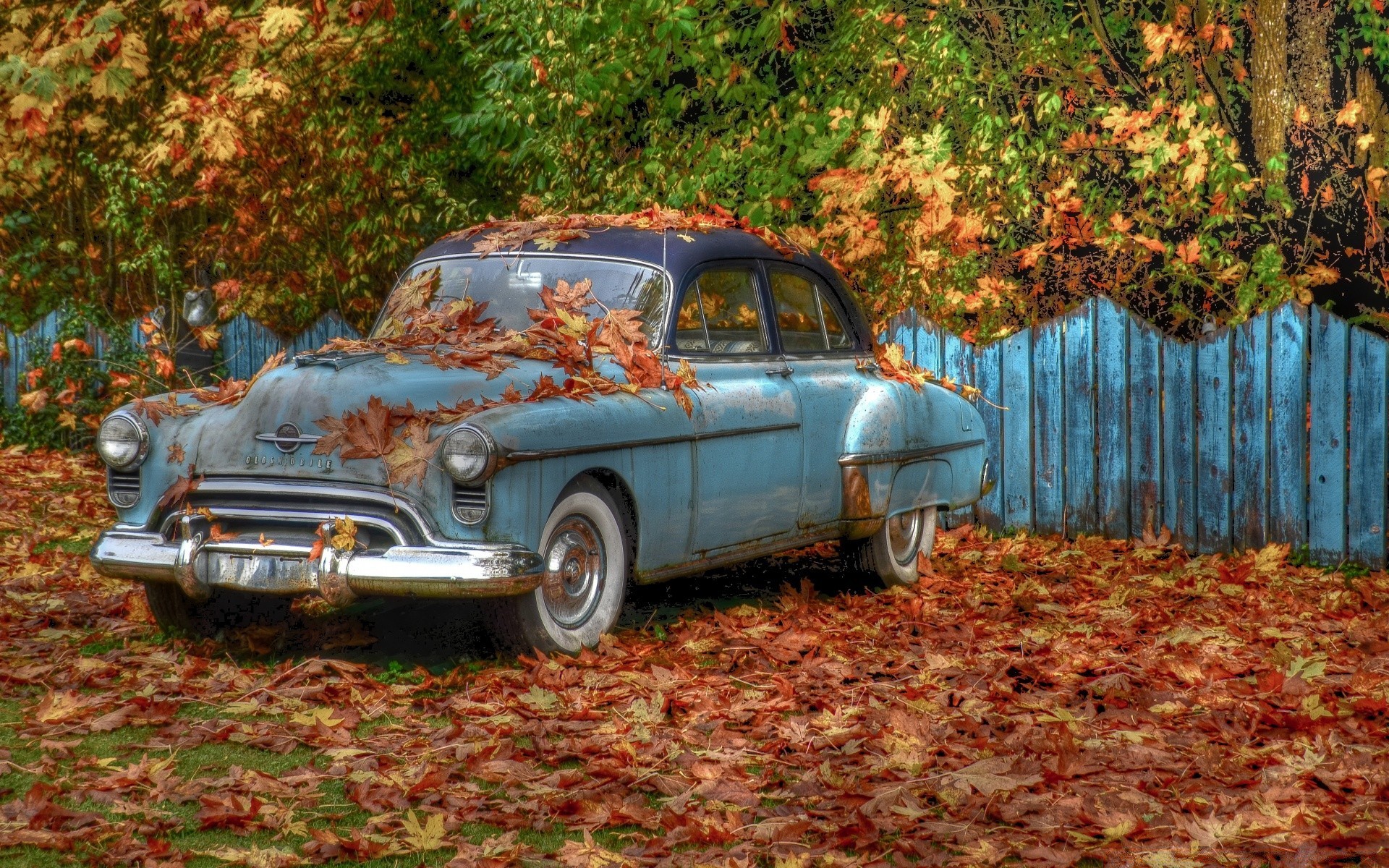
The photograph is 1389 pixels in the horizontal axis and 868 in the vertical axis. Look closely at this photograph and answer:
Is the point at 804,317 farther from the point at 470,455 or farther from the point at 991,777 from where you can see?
the point at 991,777

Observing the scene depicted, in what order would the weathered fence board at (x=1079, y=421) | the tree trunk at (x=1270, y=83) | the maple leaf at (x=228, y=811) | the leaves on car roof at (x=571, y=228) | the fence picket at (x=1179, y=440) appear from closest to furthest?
the maple leaf at (x=228, y=811) < the leaves on car roof at (x=571, y=228) < the fence picket at (x=1179, y=440) < the weathered fence board at (x=1079, y=421) < the tree trunk at (x=1270, y=83)

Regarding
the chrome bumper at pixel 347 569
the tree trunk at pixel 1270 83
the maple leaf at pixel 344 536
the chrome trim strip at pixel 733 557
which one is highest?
the tree trunk at pixel 1270 83

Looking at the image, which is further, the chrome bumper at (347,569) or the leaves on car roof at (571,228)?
the leaves on car roof at (571,228)

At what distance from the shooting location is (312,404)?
599 cm

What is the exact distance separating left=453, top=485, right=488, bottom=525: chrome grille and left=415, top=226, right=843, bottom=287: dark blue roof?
5.54 ft

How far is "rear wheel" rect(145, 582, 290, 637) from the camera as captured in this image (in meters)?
6.61

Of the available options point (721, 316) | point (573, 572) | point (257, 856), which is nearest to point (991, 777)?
point (257, 856)

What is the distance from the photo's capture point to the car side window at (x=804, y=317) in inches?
303

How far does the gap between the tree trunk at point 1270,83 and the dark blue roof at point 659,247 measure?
16.7ft

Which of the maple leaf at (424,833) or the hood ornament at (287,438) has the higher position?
the hood ornament at (287,438)

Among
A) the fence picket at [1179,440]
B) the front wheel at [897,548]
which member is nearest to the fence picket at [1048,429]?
the fence picket at [1179,440]

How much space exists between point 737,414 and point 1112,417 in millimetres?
3352

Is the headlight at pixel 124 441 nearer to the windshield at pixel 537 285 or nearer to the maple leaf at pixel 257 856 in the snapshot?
the windshield at pixel 537 285

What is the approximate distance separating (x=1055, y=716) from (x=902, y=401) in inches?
110
